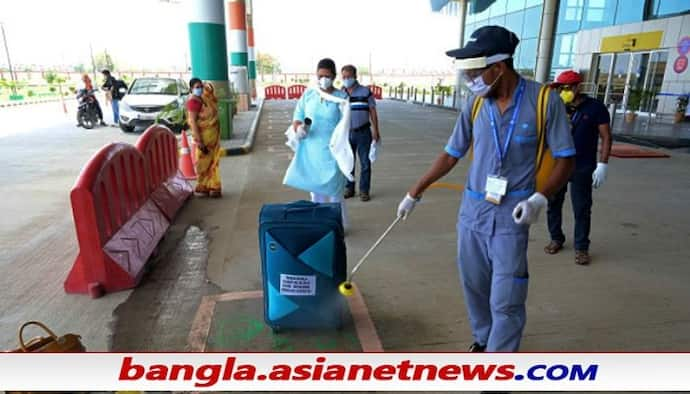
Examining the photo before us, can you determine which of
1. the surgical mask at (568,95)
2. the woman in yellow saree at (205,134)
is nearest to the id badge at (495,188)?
the surgical mask at (568,95)

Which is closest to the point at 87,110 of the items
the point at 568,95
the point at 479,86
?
the point at 568,95

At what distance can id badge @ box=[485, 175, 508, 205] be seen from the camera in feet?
7.46

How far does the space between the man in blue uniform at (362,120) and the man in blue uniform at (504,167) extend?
11.8 feet

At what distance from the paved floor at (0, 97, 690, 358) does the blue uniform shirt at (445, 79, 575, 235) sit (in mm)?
1063

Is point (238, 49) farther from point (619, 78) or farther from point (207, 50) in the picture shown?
point (619, 78)

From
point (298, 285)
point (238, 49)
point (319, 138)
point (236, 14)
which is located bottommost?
point (298, 285)

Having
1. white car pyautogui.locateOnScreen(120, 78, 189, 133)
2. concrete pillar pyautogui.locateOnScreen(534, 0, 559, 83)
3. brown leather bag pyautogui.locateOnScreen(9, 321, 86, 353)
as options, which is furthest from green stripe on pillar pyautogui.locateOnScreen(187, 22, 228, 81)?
concrete pillar pyautogui.locateOnScreen(534, 0, 559, 83)

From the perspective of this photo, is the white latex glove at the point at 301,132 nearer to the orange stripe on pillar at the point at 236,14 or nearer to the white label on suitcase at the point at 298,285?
the white label on suitcase at the point at 298,285

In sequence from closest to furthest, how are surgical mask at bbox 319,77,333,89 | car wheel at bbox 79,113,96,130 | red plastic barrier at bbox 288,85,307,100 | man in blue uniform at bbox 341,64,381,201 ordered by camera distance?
surgical mask at bbox 319,77,333,89, man in blue uniform at bbox 341,64,381,201, car wheel at bbox 79,113,96,130, red plastic barrier at bbox 288,85,307,100

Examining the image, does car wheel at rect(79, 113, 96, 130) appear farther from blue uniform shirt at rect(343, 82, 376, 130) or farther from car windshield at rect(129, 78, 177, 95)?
blue uniform shirt at rect(343, 82, 376, 130)

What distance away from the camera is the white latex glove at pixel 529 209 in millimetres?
2158

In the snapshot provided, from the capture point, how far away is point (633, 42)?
57.3 feet

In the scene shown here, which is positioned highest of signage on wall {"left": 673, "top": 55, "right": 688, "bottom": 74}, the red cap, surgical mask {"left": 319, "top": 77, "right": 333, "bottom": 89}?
signage on wall {"left": 673, "top": 55, "right": 688, "bottom": 74}

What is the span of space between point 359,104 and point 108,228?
3.44 m
